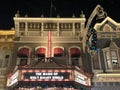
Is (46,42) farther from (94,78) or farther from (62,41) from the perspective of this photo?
(94,78)

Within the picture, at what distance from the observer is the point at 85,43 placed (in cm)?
2650

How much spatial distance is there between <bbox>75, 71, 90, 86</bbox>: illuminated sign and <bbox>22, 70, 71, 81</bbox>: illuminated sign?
888 mm

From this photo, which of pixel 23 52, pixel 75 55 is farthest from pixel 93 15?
pixel 23 52

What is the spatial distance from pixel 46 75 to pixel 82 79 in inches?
133

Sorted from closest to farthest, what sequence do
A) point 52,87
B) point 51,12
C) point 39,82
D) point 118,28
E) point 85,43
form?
point 39,82 → point 52,87 → point 85,43 → point 118,28 → point 51,12

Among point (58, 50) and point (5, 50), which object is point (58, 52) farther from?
point (5, 50)

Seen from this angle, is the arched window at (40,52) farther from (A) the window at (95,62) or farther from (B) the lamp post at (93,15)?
(A) the window at (95,62)

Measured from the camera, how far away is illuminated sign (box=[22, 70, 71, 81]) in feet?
70.7

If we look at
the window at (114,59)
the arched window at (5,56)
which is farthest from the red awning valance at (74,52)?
the arched window at (5,56)

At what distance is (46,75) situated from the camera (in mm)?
21750

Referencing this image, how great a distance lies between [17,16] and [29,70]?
330 inches

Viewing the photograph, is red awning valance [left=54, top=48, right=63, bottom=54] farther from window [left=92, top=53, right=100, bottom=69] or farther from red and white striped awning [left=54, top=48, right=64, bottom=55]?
window [left=92, top=53, right=100, bottom=69]

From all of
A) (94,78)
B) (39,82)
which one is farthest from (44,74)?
(94,78)

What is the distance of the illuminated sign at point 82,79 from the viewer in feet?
73.2
